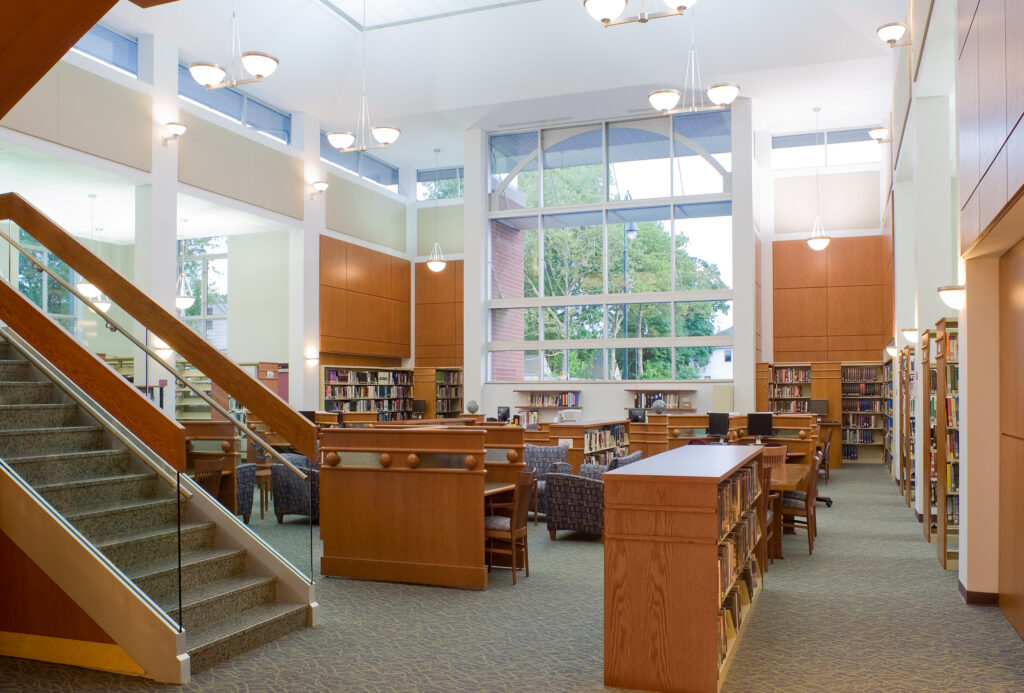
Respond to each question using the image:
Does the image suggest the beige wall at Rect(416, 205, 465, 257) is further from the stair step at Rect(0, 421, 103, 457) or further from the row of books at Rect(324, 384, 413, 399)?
the stair step at Rect(0, 421, 103, 457)

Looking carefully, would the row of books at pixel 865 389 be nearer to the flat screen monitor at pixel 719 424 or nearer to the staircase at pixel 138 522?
the flat screen monitor at pixel 719 424

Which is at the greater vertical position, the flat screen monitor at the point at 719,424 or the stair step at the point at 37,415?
the stair step at the point at 37,415

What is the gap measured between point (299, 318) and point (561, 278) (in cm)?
567

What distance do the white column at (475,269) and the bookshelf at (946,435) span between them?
38.1 feet

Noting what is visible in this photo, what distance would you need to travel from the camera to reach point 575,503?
830 cm

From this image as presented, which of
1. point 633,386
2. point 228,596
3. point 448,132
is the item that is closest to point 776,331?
point 633,386

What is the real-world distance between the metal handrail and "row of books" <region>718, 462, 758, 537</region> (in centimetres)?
232

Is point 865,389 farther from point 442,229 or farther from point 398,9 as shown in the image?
point 398,9

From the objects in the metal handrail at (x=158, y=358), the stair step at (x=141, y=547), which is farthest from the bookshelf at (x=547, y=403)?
the stair step at (x=141, y=547)

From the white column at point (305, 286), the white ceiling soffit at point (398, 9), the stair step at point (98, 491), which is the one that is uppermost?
the white ceiling soffit at point (398, 9)

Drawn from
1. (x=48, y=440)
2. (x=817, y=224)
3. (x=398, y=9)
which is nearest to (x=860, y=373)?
(x=817, y=224)

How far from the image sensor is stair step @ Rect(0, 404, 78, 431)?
16.1 ft

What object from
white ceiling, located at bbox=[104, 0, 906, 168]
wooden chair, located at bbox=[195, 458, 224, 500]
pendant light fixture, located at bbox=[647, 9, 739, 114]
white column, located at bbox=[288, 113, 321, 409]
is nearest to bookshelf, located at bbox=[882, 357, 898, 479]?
white ceiling, located at bbox=[104, 0, 906, 168]

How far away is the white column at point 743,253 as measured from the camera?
16656 millimetres
